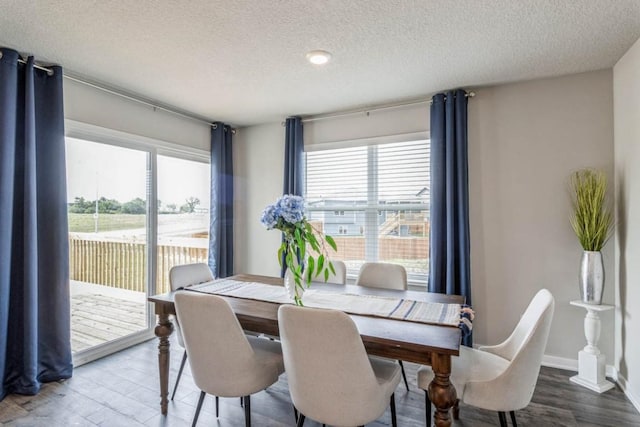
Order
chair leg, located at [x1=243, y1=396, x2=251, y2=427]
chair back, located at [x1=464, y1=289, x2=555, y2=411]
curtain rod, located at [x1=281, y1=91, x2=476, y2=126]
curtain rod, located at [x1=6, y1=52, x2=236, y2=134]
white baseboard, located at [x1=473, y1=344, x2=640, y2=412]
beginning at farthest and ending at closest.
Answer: curtain rod, located at [x1=281, y1=91, x2=476, y2=126]
curtain rod, located at [x1=6, y1=52, x2=236, y2=134]
white baseboard, located at [x1=473, y1=344, x2=640, y2=412]
chair leg, located at [x1=243, y1=396, x2=251, y2=427]
chair back, located at [x1=464, y1=289, x2=555, y2=411]

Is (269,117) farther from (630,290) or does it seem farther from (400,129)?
(630,290)

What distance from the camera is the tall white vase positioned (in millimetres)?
2492

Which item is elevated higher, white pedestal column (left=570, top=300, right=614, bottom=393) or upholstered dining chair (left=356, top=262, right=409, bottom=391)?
upholstered dining chair (left=356, top=262, right=409, bottom=391)

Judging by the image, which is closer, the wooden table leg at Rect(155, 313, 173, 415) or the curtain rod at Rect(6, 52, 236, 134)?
the wooden table leg at Rect(155, 313, 173, 415)

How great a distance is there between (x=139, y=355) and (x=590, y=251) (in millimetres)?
3837

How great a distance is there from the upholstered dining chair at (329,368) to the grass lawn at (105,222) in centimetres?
243

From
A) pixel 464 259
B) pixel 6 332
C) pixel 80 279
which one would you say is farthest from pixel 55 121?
pixel 464 259

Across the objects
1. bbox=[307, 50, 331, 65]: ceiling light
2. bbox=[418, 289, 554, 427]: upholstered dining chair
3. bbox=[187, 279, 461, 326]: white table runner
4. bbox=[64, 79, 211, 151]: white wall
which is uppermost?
bbox=[307, 50, 331, 65]: ceiling light

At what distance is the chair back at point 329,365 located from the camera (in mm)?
1402

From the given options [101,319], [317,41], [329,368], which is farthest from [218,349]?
[101,319]

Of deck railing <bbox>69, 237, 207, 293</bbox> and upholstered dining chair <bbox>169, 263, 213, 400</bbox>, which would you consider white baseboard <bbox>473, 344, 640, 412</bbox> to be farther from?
deck railing <bbox>69, 237, 207, 293</bbox>

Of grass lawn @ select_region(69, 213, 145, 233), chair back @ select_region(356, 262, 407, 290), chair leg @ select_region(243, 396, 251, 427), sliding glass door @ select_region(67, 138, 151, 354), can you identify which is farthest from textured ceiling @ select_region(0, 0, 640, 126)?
chair leg @ select_region(243, 396, 251, 427)

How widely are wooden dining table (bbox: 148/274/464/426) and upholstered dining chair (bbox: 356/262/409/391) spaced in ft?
1.26

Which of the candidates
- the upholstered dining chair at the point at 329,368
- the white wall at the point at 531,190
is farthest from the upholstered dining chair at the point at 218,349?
the white wall at the point at 531,190
